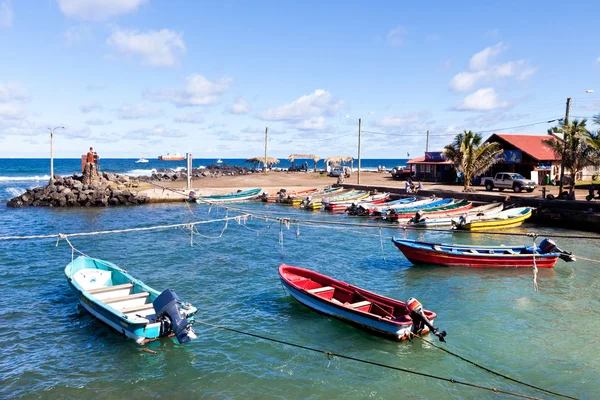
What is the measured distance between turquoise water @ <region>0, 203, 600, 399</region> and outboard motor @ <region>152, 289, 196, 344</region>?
962mm

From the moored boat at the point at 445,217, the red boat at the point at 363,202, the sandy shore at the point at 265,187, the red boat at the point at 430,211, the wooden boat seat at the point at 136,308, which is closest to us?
the wooden boat seat at the point at 136,308

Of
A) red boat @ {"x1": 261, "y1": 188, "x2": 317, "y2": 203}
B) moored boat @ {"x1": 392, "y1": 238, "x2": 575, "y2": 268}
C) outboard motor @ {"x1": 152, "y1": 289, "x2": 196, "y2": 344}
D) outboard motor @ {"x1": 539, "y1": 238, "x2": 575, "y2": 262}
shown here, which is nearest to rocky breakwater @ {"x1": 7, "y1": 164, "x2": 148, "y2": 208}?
red boat @ {"x1": 261, "y1": 188, "x2": 317, "y2": 203}

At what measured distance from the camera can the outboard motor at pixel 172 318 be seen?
13.5 meters

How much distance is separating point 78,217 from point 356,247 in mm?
25498

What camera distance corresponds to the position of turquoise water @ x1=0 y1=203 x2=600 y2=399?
1273 centimetres

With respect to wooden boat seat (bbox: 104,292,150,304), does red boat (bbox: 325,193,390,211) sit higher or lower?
higher

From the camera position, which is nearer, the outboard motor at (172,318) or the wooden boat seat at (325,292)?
the outboard motor at (172,318)

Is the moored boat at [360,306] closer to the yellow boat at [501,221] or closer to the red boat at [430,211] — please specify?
the yellow boat at [501,221]

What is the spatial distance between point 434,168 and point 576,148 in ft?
79.4

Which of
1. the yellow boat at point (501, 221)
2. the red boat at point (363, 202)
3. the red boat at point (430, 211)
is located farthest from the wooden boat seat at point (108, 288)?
the red boat at point (363, 202)

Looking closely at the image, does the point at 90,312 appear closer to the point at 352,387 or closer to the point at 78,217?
the point at 352,387

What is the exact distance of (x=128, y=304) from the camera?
16266mm

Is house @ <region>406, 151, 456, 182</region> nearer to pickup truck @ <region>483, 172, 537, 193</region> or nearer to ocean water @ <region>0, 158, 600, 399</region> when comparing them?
pickup truck @ <region>483, 172, 537, 193</region>

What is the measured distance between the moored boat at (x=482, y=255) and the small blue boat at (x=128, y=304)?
44.3ft
